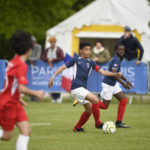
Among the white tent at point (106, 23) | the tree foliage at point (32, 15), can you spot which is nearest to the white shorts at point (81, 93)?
the white tent at point (106, 23)

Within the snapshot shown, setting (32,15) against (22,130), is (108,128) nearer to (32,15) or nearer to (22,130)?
(22,130)

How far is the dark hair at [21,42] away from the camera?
21.3 feet

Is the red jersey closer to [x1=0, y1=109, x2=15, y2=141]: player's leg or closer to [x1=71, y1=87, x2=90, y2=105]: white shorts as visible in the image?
[x1=0, y1=109, x2=15, y2=141]: player's leg

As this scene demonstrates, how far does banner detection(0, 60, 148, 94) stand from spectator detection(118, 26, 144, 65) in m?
0.27

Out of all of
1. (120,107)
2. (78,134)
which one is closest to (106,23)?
(120,107)

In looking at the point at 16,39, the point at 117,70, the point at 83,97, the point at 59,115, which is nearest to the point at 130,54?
the point at 59,115

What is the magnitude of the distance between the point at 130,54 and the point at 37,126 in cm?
693

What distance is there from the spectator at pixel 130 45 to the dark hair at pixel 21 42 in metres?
9.67

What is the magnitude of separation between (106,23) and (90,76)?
18.7 ft

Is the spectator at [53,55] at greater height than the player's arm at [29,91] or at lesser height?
lesser

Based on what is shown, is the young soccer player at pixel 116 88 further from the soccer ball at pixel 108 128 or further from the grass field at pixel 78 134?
the soccer ball at pixel 108 128

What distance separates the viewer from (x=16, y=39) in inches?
256

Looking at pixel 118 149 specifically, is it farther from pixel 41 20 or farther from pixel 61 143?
pixel 41 20


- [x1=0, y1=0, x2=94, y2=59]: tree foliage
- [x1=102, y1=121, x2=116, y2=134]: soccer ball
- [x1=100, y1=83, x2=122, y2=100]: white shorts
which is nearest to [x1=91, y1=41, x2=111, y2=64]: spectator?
[x1=100, y1=83, x2=122, y2=100]: white shorts
